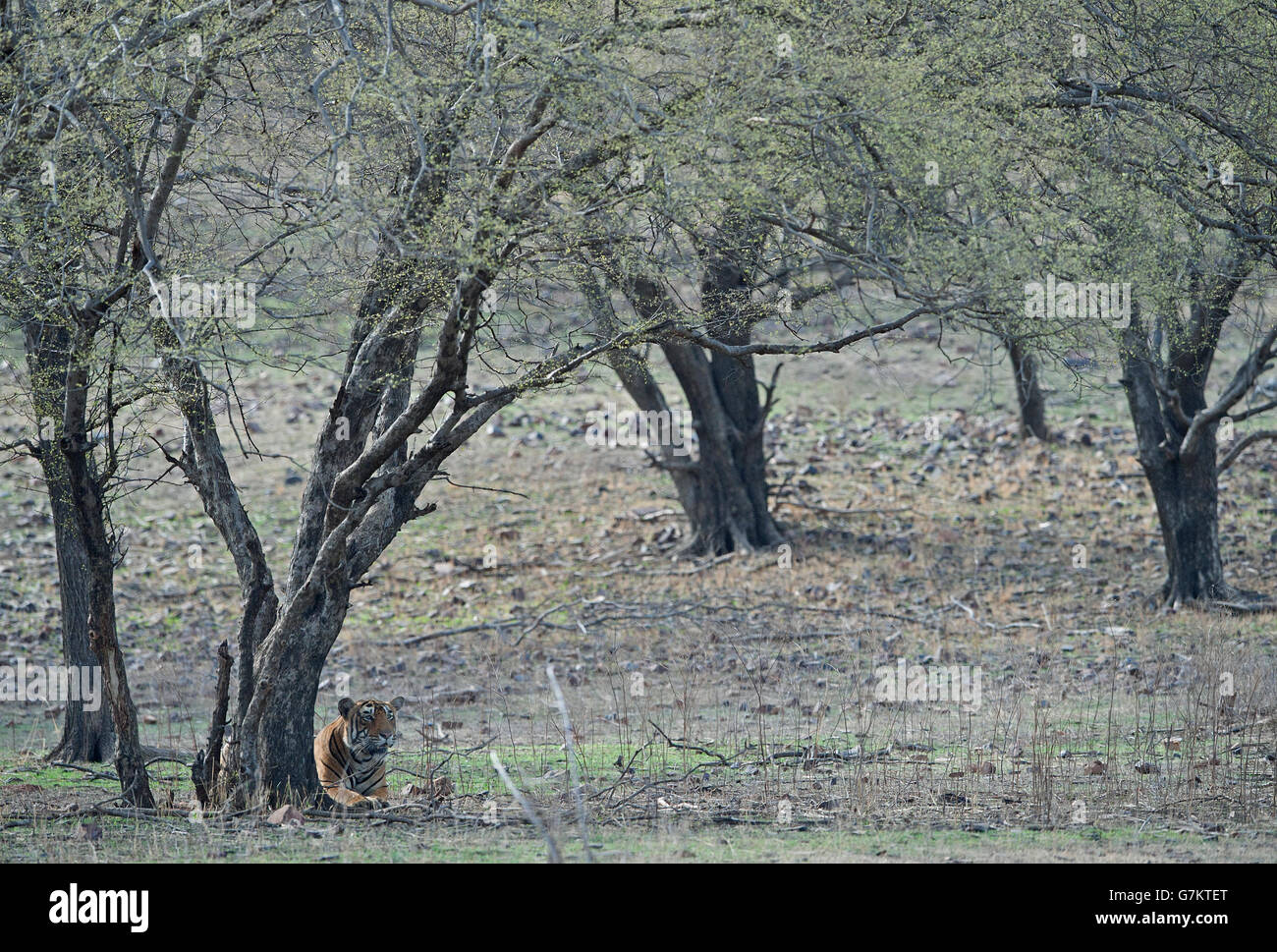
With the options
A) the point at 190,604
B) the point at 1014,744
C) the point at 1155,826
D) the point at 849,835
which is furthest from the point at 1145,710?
the point at 190,604

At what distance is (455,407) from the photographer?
271 inches

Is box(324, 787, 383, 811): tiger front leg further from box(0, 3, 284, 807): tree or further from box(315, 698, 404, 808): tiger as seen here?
box(0, 3, 284, 807): tree

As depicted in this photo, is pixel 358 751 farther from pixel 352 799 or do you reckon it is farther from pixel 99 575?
pixel 99 575

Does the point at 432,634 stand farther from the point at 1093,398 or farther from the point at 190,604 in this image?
the point at 1093,398

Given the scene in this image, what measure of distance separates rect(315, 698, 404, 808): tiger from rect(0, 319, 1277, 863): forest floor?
0.39m

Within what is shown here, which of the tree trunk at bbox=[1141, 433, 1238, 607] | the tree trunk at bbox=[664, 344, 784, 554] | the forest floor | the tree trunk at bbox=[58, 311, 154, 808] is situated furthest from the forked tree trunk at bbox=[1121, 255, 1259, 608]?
the tree trunk at bbox=[58, 311, 154, 808]

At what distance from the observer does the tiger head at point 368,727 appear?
802 cm

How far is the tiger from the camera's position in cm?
793

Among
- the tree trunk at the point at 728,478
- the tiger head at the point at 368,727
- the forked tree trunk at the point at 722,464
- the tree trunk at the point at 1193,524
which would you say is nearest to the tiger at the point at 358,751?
the tiger head at the point at 368,727

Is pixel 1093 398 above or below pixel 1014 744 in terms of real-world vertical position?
above

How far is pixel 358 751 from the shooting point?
8.02 metres

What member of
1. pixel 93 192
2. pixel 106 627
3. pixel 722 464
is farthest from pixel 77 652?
pixel 722 464

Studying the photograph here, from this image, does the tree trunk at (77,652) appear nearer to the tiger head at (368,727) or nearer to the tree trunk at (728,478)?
the tiger head at (368,727)

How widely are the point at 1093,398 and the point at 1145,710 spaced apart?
560 inches
